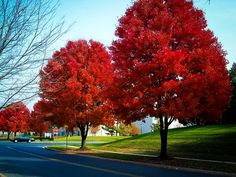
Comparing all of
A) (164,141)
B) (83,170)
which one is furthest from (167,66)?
(83,170)

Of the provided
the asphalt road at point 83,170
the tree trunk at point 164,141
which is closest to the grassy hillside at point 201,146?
the tree trunk at point 164,141

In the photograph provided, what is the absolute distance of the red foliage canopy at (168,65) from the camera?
75.4ft

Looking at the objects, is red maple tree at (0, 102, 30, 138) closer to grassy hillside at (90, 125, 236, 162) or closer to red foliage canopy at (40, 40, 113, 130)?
red foliage canopy at (40, 40, 113, 130)

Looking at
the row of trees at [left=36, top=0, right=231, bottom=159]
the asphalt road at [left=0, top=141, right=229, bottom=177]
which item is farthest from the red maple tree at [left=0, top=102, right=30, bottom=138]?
the asphalt road at [left=0, top=141, right=229, bottom=177]

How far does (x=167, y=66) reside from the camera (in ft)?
75.2

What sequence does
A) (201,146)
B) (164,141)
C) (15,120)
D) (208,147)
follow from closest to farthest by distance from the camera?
(164,141)
(208,147)
(201,146)
(15,120)

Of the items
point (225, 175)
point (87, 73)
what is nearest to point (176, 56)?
point (225, 175)

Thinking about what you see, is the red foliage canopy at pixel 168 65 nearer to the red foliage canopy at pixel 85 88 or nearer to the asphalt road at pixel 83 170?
the asphalt road at pixel 83 170

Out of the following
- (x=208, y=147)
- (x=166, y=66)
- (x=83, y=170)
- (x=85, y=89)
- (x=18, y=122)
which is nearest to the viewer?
(x=83, y=170)

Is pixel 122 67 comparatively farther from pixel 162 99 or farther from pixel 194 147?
pixel 194 147

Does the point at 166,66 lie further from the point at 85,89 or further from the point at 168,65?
the point at 85,89

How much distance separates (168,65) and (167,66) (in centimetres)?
9

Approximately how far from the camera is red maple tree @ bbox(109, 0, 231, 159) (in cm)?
2298

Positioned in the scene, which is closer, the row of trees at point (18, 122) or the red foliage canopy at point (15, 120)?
the row of trees at point (18, 122)
